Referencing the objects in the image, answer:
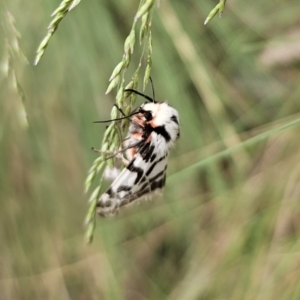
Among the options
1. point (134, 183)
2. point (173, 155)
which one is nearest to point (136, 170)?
point (134, 183)

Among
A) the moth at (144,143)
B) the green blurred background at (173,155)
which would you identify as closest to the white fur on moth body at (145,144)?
the moth at (144,143)

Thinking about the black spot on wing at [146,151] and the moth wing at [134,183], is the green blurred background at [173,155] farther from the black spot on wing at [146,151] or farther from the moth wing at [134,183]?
the black spot on wing at [146,151]

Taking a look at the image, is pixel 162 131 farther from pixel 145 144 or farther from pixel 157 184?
pixel 157 184

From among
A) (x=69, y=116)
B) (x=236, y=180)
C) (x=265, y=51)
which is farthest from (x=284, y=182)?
(x=69, y=116)

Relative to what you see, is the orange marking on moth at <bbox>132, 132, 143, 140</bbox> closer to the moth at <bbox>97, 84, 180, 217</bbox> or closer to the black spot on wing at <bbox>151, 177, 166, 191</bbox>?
the moth at <bbox>97, 84, 180, 217</bbox>

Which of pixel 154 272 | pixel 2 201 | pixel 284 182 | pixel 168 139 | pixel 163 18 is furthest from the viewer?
pixel 154 272

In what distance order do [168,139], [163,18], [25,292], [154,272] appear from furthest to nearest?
[154,272]
[25,292]
[163,18]
[168,139]

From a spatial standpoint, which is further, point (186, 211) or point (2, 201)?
point (186, 211)

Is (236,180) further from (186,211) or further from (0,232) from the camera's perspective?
(0,232)
